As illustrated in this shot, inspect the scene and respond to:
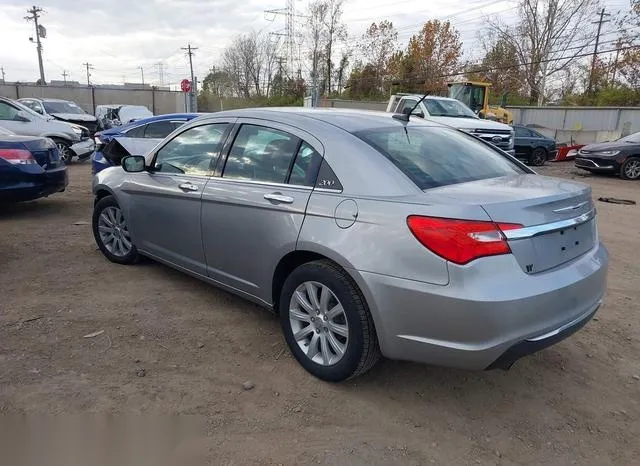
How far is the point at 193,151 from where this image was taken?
13.8 feet

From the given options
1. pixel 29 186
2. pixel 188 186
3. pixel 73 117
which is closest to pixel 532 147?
pixel 29 186

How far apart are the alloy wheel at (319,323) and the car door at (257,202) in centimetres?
29

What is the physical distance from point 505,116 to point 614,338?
21013 mm

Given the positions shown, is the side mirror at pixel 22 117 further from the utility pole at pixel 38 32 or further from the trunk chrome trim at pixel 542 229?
the utility pole at pixel 38 32

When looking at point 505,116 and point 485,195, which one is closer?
point 485,195

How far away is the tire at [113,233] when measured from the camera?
501 centimetres

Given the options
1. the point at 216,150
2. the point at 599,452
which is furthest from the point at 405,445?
the point at 216,150

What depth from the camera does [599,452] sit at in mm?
2609

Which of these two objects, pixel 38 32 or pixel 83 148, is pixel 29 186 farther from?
pixel 38 32

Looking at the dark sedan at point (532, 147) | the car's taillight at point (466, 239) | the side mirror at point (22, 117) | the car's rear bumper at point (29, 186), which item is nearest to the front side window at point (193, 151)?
the car's taillight at point (466, 239)

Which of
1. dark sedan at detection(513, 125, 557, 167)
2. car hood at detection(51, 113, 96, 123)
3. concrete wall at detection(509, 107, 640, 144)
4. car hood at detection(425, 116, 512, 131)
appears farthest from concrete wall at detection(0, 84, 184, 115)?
car hood at detection(425, 116, 512, 131)

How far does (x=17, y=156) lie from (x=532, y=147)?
1650cm

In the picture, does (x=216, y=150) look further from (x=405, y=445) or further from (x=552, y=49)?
(x=552, y=49)

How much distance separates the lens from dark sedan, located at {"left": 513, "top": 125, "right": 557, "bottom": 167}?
60.4 ft
